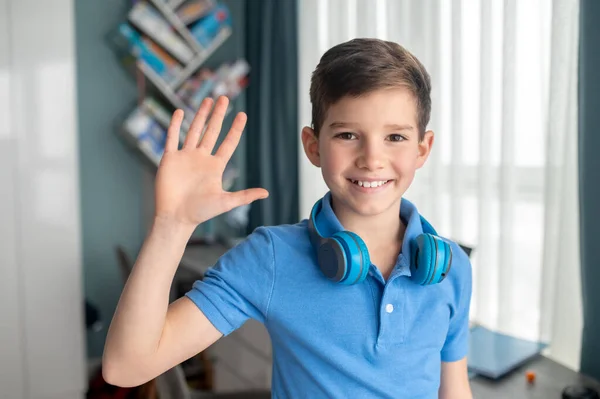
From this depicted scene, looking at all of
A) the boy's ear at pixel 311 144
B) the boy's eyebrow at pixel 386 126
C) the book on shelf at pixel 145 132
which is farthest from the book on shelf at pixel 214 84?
the boy's eyebrow at pixel 386 126

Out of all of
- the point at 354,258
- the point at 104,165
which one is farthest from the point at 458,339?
the point at 104,165

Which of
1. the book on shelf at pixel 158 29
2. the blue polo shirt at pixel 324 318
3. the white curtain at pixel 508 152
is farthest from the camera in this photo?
the book on shelf at pixel 158 29

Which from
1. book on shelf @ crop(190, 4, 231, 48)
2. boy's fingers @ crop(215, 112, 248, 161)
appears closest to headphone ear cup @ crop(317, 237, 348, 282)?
boy's fingers @ crop(215, 112, 248, 161)

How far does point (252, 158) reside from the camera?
3.49 meters

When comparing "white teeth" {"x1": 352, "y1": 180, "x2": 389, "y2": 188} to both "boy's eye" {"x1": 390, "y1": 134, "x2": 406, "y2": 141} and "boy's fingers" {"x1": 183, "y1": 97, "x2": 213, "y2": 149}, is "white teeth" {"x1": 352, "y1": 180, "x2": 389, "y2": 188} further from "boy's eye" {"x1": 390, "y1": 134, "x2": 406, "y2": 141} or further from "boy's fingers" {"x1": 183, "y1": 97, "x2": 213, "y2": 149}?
"boy's fingers" {"x1": 183, "y1": 97, "x2": 213, "y2": 149}

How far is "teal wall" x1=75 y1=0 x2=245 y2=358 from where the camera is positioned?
10.8 feet

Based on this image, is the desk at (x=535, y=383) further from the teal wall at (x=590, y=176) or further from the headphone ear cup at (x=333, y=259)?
the headphone ear cup at (x=333, y=259)

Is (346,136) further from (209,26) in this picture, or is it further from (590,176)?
(209,26)

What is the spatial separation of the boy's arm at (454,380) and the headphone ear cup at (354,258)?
12.0 inches

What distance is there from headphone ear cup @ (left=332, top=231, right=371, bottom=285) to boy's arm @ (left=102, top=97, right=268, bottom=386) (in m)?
0.16

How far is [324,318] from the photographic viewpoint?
3.05 ft

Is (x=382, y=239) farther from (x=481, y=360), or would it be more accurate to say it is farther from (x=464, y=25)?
(x=464, y=25)

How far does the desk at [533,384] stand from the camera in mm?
1311

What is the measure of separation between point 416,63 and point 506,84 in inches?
31.9
